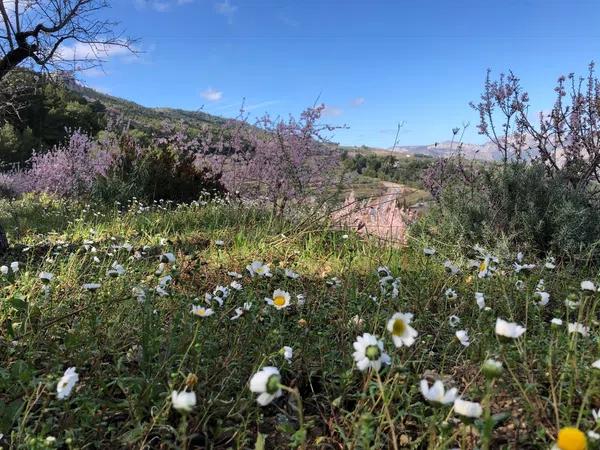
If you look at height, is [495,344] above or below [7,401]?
above

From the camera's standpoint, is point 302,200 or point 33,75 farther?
point 33,75

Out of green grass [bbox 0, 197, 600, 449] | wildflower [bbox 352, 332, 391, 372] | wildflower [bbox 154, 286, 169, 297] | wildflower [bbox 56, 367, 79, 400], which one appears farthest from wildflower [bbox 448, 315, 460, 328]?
wildflower [bbox 56, 367, 79, 400]

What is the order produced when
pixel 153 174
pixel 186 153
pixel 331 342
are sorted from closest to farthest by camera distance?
pixel 331 342, pixel 153 174, pixel 186 153

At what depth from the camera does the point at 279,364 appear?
1.88 meters

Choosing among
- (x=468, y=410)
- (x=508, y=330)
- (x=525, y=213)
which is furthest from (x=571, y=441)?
(x=525, y=213)

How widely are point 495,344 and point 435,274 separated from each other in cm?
136

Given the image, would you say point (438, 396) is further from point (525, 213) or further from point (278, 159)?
point (278, 159)

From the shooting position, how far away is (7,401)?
1627 millimetres

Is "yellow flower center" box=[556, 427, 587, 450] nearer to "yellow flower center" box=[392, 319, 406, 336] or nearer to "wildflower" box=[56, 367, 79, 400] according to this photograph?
"yellow flower center" box=[392, 319, 406, 336]

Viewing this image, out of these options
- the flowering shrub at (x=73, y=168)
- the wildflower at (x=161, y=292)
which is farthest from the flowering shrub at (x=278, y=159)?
the wildflower at (x=161, y=292)

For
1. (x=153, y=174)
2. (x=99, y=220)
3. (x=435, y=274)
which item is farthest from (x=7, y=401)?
(x=153, y=174)

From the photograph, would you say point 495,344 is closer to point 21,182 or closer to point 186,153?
point 186,153

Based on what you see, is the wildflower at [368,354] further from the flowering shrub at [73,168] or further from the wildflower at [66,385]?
the flowering shrub at [73,168]

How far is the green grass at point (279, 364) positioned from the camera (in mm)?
1412
